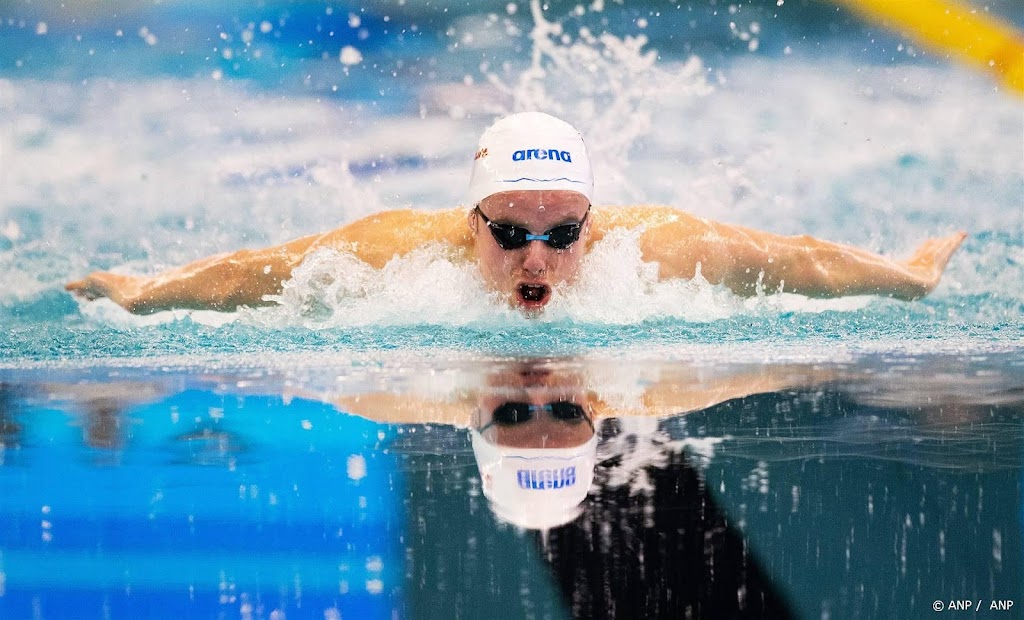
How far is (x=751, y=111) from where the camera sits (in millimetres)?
3746

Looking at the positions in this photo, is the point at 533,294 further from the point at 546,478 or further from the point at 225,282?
the point at 546,478

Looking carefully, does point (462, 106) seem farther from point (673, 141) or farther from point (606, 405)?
point (606, 405)

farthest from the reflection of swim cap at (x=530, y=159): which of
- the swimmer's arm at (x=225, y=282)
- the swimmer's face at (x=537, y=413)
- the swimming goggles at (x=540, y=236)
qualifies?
the swimmer's face at (x=537, y=413)

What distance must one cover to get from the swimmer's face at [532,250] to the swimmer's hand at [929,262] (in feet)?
3.90

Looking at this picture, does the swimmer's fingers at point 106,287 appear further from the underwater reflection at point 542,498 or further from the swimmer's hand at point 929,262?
the swimmer's hand at point 929,262

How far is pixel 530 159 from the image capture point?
2.33 metres

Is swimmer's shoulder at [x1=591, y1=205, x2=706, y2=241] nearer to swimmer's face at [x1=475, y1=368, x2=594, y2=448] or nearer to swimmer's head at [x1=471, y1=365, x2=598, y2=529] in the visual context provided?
swimmer's face at [x1=475, y1=368, x2=594, y2=448]

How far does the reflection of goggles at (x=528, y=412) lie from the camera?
1.12 meters

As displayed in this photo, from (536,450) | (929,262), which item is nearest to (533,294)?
(536,450)

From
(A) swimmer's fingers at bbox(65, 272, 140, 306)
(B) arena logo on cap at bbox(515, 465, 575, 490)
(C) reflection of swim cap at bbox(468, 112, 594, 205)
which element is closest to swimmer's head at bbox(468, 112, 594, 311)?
(C) reflection of swim cap at bbox(468, 112, 594, 205)

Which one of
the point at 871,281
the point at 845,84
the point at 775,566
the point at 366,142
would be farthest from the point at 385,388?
the point at 845,84

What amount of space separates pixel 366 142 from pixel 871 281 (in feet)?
6.43

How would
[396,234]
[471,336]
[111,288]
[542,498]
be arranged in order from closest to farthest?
[542,498] → [471,336] → [396,234] → [111,288]

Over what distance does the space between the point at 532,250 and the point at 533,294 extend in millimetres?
116
